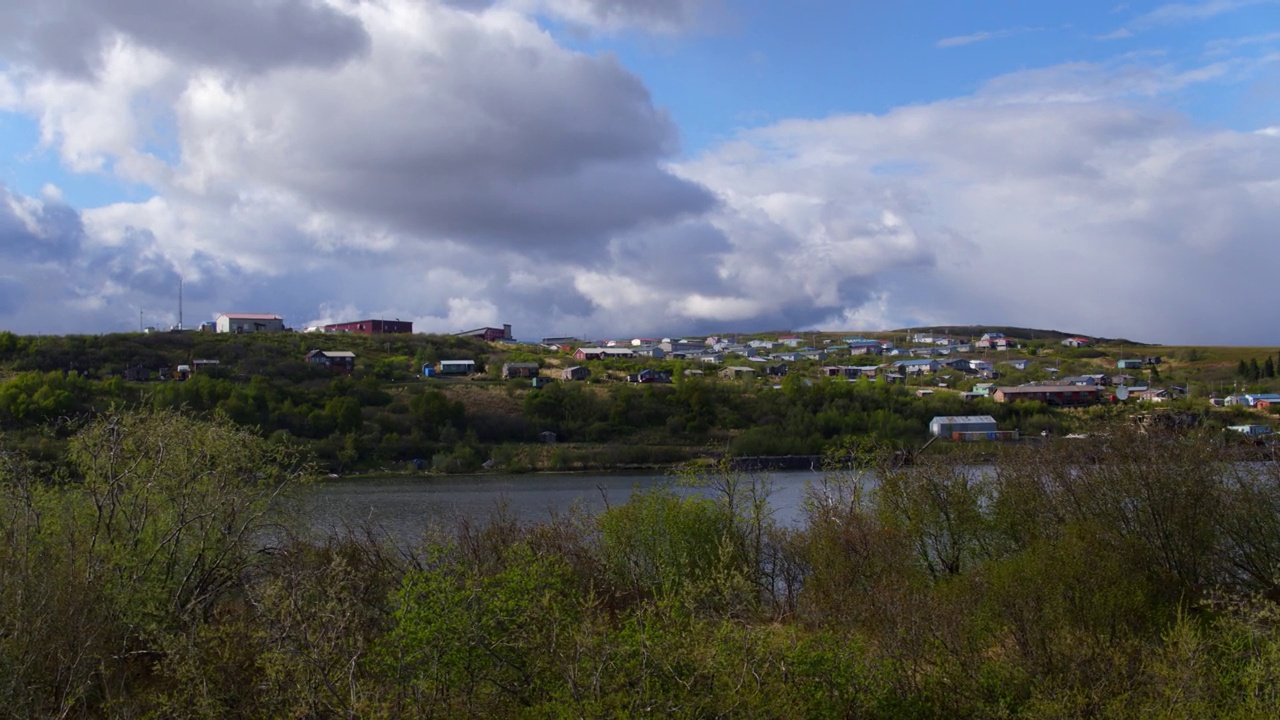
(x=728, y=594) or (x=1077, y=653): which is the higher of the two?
(x=728, y=594)

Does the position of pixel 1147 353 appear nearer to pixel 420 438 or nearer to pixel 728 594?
pixel 420 438

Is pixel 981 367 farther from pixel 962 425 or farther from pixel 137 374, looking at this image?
pixel 137 374

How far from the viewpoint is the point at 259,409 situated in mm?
69438

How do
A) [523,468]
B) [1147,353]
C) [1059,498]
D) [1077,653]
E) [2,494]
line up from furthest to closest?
[1147,353] < [523,468] < [1059,498] < [2,494] < [1077,653]

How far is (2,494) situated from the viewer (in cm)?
1828

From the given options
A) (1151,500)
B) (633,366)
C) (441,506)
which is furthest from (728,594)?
(633,366)

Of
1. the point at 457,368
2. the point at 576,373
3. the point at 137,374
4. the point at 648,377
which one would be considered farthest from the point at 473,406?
the point at 137,374

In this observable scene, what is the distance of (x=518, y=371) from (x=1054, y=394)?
4938 centimetres

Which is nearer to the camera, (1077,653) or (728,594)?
(728,594)

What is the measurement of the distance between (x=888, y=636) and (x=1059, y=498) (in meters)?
14.0

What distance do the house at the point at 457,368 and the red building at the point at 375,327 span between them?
2781 cm

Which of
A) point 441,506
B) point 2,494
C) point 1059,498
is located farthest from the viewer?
point 441,506

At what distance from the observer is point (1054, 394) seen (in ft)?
293

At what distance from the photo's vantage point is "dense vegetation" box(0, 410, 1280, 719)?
1260 cm
